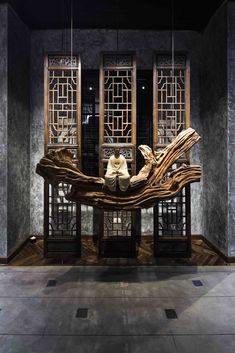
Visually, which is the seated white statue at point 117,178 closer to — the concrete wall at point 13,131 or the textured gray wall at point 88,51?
the concrete wall at point 13,131

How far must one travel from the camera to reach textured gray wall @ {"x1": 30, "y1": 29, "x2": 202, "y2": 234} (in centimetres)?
625

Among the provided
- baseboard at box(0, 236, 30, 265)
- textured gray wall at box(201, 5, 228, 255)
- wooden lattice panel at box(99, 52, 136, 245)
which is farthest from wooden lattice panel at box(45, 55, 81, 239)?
textured gray wall at box(201, 5, 228, 255)

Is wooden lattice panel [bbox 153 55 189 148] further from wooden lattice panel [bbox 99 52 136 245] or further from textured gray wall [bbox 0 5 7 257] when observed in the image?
textured gray wall [bbox 0 5 7 257]

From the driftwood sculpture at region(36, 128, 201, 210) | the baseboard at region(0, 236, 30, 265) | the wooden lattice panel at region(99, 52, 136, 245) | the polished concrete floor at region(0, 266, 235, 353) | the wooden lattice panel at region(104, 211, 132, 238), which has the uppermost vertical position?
the wooden lattice panel at region(99, 52, 136, 245)

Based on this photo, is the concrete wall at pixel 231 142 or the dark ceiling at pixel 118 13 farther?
the dark ceiling at pixel 118 13

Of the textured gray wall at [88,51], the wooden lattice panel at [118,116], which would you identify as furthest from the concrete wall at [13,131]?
the wooden lattice panel at [118,116]

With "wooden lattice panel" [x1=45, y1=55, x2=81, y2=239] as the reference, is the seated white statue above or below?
below

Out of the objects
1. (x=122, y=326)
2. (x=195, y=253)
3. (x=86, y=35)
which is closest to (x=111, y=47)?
(x=86, y=35)

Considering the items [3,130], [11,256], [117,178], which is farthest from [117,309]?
[3,130]

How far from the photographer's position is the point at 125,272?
15.1 ft

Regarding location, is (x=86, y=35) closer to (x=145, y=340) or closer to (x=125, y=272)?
(x=125, y=272)

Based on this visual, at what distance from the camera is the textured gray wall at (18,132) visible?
16.9 feet

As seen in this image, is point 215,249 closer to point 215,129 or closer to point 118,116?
point 215,129

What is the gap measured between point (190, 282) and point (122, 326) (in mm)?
1400
